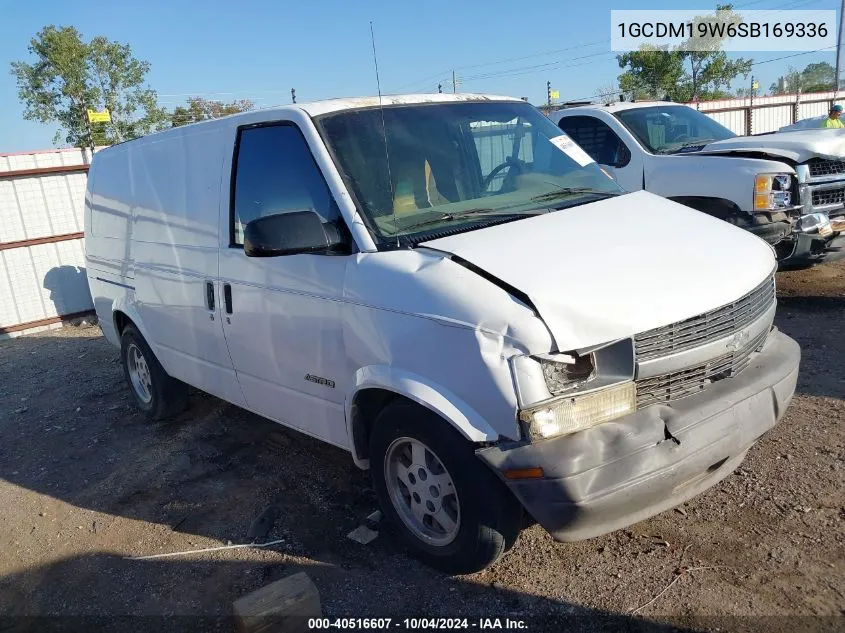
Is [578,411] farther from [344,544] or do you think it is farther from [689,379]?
[344,544]

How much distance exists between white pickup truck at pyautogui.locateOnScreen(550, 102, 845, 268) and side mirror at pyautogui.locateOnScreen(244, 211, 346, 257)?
183 inches

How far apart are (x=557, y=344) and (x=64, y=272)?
974 cm

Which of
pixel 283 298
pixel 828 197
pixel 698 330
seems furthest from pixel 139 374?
pixel 828 197

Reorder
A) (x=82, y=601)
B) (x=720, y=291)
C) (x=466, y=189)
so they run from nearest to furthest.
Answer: (x=720, y=291)
(x=82, y=601)
(x=466, y=189)

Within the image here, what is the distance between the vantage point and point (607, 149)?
7980 millimetres

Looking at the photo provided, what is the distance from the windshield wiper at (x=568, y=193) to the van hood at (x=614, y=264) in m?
0.22

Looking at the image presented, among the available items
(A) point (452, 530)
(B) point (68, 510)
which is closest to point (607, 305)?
(A) point (452, 530)

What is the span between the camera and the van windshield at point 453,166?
3.42 meters

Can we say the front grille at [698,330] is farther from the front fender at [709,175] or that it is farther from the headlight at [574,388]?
the front fender at [709,175]

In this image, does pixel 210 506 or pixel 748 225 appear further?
pixel 748 225

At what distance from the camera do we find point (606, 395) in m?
2.71

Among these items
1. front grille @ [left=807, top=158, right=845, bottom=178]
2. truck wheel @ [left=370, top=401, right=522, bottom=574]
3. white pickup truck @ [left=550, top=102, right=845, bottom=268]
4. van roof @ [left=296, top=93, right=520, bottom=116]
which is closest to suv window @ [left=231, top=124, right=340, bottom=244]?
van roof @ [left=296, top=93, right=520, bottom=116]

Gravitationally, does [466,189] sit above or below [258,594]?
above

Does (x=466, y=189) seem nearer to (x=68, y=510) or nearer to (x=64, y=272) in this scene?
(x=68, y=510)
